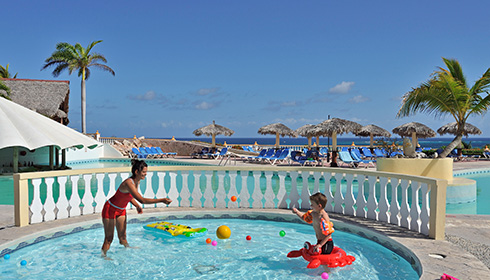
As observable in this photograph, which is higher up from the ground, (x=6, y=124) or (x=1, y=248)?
(x=6, y=124)

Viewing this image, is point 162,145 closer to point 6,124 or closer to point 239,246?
point 6,124

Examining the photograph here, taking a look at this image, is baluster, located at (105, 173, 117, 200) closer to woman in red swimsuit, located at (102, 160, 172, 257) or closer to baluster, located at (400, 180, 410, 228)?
woman in red swimsuit, located at (102, 160, 172, 257)

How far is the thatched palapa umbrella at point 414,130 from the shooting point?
87.7 ft

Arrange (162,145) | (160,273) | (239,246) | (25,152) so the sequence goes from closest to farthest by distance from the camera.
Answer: (160,273) → (239,246) → (25,152) → (162,145)

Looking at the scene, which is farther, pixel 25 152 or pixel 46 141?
pixel 25 152

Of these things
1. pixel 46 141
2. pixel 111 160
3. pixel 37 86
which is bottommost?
pixel 111 160

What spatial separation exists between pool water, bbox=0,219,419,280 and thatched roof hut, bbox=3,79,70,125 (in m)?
21.1

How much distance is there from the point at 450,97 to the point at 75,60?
31.1m

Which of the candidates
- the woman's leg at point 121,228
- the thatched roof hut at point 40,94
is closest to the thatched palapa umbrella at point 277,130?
the thatched roof hut at point 40,94

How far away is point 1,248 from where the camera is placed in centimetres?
470

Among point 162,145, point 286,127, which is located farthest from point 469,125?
point 162,145

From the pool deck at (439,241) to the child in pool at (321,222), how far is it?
99 centimetres

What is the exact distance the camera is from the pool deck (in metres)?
3.71

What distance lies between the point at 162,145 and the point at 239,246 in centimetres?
3031
